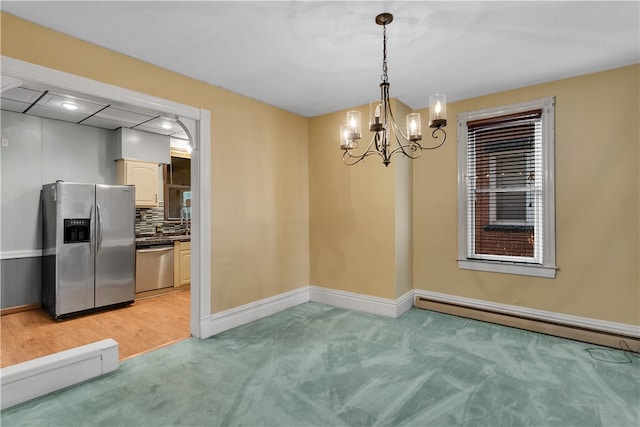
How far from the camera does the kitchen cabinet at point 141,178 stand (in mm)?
4961

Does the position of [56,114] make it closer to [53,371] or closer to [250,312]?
[53,371]

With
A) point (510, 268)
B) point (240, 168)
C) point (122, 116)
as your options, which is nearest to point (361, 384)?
point (510, 268)

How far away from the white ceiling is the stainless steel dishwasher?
114 inches

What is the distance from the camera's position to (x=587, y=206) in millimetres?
3238

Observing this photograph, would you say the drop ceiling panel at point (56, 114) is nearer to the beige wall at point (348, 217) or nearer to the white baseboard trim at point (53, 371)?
the beige wall at point (348, 217)

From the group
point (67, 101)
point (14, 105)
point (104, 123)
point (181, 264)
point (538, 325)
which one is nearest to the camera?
point (538, 325)

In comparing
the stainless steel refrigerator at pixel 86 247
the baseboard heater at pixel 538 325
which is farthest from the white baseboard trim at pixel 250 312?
the stainless steel refrigerator at pixel 86 247

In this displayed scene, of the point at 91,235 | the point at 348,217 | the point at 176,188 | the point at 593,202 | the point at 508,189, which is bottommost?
the point at 91,235

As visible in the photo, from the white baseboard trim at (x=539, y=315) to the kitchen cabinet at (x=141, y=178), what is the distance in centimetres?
416

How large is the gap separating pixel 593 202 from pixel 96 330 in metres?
5.29

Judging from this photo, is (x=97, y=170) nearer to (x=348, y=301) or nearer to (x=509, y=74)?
(x=348, y=301)

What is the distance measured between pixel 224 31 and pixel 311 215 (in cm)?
267

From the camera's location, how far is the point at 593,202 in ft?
10.5

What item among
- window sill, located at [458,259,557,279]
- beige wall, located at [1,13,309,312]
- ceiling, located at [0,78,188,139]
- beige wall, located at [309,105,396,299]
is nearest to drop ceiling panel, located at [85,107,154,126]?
ceiling, located at [0,78,188,139]
